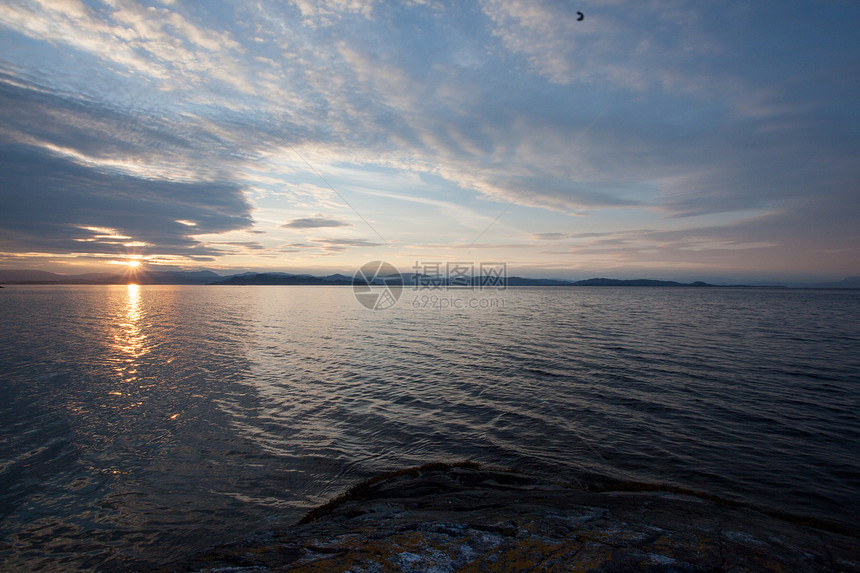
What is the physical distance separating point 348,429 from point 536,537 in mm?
9642

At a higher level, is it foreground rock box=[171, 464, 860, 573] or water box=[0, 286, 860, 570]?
foreground rock box=[171, 464, 860, 573]

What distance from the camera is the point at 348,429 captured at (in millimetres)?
14562

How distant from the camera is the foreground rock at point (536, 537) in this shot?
5742 mm

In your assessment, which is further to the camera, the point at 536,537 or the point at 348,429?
the point at 348,429

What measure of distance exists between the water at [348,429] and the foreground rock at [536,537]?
1643mm

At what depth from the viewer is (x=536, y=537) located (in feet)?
21.7

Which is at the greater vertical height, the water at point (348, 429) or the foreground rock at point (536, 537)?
the foreground rock at point (536, 537)

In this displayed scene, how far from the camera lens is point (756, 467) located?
11039 millimetres

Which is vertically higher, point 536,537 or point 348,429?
point 536,537

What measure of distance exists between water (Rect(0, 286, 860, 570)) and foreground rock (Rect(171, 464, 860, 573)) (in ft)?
5.39

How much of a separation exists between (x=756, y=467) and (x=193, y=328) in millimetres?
52699

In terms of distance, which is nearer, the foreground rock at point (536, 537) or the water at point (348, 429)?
the foreground rock at point (536, 537)

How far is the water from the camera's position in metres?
9.19

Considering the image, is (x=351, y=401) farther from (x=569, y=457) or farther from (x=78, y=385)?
(x=78, y=385)
